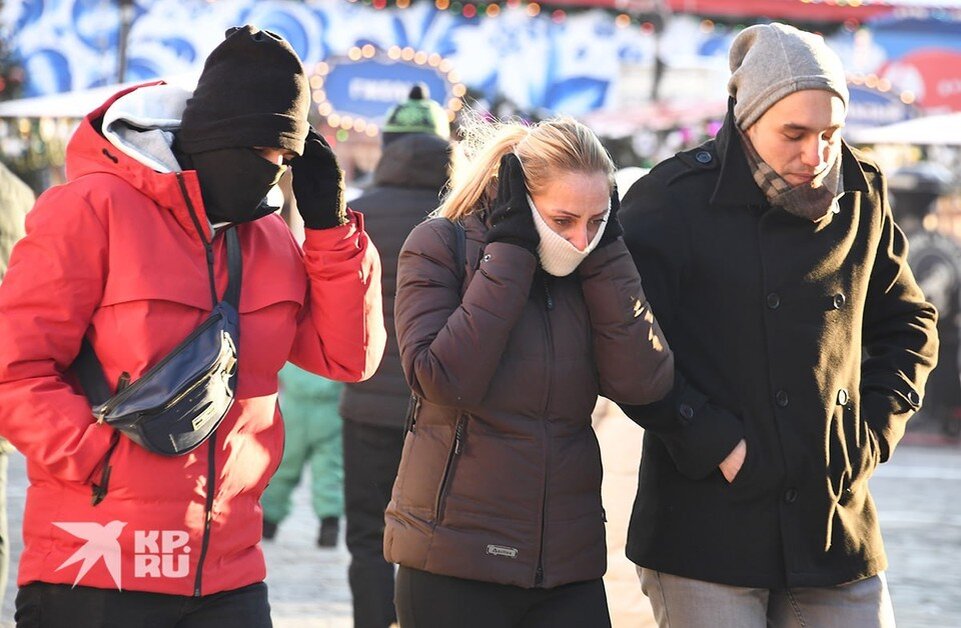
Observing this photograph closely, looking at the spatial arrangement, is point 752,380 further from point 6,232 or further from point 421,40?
point 421,40

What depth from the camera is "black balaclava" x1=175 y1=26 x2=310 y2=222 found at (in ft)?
10.2

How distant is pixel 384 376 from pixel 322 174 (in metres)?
2.05

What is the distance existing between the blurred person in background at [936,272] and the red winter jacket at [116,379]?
11451 millimetres

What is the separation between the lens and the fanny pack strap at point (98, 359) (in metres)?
3.01

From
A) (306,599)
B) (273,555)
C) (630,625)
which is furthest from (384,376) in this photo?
(273,555)

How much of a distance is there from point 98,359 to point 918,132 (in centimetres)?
1176

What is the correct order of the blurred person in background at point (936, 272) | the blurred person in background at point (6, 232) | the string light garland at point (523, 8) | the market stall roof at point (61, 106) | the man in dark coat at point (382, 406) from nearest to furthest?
the blurred person in background at point (6, 232) < the man in dark coat at point (382, 406) < the market stall roof at point (61, 106) < the blurred person in background at point (936, 272) < the string light garland at point (523, 8)

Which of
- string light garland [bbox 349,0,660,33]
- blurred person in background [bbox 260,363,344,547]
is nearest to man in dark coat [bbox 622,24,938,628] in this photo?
blurred person in background [bbox 260,363,344,547]

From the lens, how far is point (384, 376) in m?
5.33

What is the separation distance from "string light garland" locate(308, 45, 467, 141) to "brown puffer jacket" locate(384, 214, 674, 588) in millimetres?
10773

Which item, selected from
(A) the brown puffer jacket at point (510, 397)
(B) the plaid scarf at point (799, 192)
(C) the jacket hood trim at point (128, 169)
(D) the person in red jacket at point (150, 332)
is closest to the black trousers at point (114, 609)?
(D) the person in red jacket at point (150, 332)

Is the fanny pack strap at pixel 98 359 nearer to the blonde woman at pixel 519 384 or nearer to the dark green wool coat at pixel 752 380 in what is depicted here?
the blonde woman at pixel 519 384

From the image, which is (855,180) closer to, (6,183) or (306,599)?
(6,183)

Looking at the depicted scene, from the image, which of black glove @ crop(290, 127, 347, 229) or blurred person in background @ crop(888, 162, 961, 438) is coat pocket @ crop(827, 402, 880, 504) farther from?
blurred person in background @ crop(888, 162, 961, 438)
